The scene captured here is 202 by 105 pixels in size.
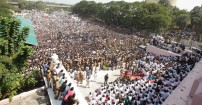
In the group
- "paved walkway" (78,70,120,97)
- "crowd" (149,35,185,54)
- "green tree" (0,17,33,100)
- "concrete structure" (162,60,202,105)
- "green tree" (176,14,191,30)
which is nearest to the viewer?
"concrete structure" (162,60,202,105)

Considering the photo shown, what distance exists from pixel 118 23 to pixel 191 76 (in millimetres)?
39723

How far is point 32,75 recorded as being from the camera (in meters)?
13.2

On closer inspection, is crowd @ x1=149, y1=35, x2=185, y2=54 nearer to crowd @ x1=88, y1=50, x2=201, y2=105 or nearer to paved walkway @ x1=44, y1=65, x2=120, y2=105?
paved walkway @ x1=44, y1=65, x2=120, y2=105

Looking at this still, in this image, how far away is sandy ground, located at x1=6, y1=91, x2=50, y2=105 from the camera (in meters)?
11.0

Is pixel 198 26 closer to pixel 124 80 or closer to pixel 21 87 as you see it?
pixel 124 80

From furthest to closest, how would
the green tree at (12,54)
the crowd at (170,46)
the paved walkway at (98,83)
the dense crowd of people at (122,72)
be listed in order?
the crowd at (170,46) < the paved walkway at (98,83) < the dense crowd of people at (122,72) < the green tree at (12,54)

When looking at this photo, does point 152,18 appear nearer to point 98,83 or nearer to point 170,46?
point 170,46

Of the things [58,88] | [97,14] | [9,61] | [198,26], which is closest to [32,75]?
[9,61]

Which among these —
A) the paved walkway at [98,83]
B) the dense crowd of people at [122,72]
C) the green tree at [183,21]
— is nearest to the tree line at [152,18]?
the green tree at [183,21]

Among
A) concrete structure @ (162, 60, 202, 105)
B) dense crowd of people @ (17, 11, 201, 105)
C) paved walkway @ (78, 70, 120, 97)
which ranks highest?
concrete structure @ (162, 60, 202, 105)

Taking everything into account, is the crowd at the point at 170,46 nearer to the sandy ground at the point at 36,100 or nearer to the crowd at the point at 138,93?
the crowd at the point at 138,93

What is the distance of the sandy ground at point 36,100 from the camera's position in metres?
11.0

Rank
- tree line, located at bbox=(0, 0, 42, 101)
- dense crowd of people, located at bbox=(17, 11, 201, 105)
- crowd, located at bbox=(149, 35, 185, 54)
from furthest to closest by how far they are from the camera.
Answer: crowd, located at bbox=(149, 35, 185, 54)
dense crowd of people, located at bbox=(17, 11, 201, 105)
tree line, located at bbox=(0, 0, 42, 101)

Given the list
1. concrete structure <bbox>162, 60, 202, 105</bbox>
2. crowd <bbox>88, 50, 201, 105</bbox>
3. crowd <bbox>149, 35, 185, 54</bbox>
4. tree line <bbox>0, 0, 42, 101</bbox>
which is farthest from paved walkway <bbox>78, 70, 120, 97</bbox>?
crowd <bbox>149, 35, 185, 54</bbox>
